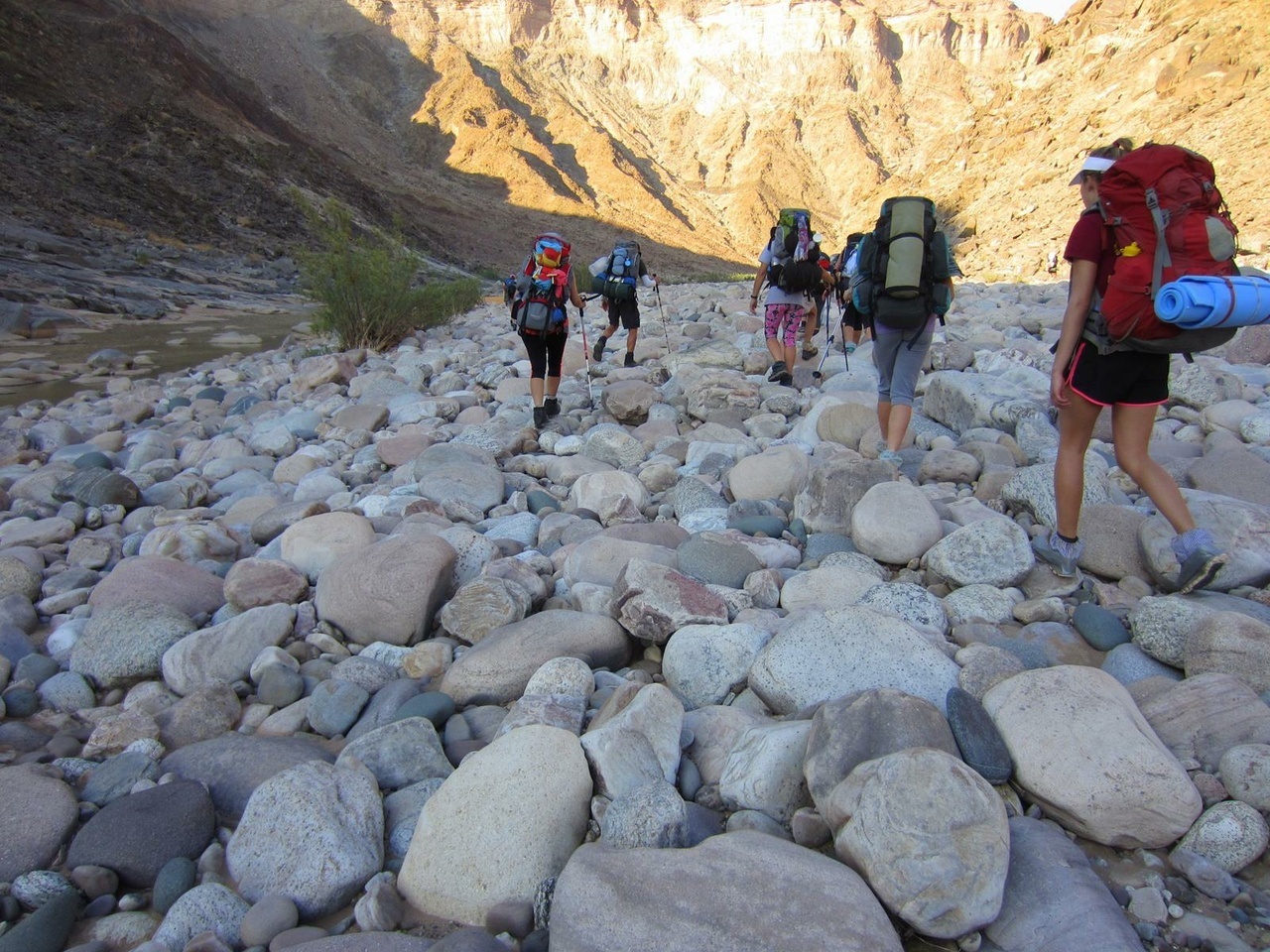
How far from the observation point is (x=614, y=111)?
67250 millimetres

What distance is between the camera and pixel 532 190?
4856 cm

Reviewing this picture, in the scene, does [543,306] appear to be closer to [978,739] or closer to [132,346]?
[978,739]

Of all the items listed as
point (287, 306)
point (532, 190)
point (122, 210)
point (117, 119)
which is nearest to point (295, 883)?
point (287, 306)

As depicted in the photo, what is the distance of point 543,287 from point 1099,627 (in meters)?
4.26

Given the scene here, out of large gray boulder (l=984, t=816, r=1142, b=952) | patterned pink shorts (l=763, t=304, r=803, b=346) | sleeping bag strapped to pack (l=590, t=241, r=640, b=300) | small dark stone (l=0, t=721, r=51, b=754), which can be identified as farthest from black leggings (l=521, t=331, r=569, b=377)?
large gray boulder (l=984, t=816, r=1142, b=952)

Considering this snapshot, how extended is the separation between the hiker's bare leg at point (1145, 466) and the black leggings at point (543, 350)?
395 centimetres

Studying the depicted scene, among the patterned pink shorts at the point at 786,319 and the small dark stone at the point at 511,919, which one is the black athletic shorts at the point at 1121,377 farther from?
the patterned pink shorts at the point at 786,319

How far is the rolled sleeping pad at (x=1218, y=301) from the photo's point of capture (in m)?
2.26

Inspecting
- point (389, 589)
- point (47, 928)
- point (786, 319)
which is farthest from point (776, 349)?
point (47, 928)

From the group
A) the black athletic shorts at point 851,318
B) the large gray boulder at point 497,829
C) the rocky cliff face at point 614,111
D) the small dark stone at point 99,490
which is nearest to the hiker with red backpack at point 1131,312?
the large gray boulder at point 497,829

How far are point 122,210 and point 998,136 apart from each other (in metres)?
24.8

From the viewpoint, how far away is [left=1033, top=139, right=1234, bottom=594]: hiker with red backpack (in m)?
2.43

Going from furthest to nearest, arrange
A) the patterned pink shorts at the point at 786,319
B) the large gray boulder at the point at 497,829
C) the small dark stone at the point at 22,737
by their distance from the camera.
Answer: the patterned pink shorts at the point at 786,319, the small dark stone at the point at 22,737, the large gray boulder at the point at 497,829

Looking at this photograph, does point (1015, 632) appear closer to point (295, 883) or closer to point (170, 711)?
point (295, 883)
